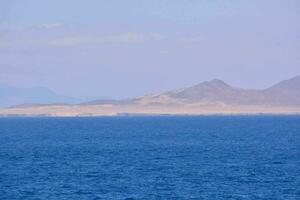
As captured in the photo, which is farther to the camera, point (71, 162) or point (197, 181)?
point (71, 162)

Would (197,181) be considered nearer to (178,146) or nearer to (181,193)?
(181,193)

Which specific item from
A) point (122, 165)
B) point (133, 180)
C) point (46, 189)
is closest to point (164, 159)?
point (122, 165)

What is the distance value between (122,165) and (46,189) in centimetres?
1878

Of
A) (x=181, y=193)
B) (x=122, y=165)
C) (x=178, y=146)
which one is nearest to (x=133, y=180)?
(x=181, y=193)

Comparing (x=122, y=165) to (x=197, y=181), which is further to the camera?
(x=122, y=165)

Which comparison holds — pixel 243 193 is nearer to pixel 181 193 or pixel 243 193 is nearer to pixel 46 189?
pixel 181 193

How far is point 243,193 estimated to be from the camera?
187 feet

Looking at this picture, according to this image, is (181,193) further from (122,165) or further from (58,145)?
(58,145)

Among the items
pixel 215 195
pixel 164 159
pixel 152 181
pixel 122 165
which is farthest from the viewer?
pixel 164 159

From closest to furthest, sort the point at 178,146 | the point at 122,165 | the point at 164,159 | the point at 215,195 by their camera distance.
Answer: the point at 215,195 < the point at 122,165 < the point at 164,159 < the point at 178,146

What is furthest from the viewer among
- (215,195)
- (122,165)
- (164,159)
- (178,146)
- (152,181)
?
(178,146)

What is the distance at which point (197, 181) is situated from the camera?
210 ft

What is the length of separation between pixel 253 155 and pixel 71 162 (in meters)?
20.6

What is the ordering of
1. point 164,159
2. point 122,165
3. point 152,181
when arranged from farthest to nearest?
point 164,159
point 122,165
point 152,181
